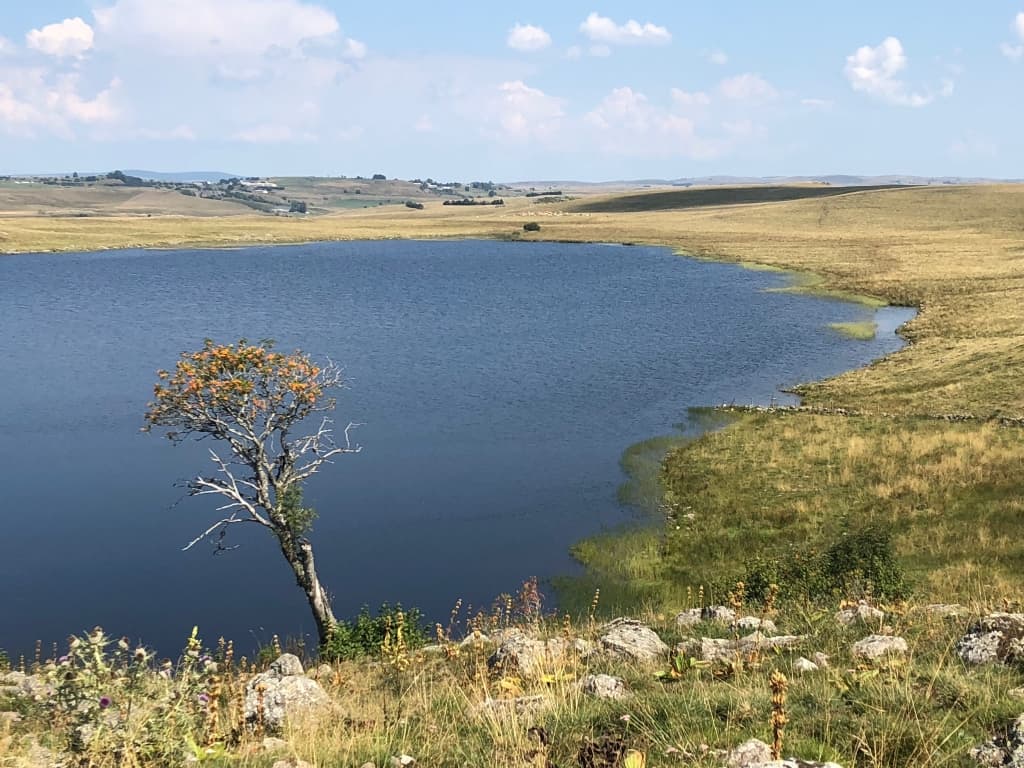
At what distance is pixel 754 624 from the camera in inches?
504

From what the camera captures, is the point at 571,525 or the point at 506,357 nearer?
the point at 571,525

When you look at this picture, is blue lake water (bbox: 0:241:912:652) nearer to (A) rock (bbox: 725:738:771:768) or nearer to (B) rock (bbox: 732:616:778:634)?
(B) rock (bbox: 732:616:778:634)

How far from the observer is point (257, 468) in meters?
19.5

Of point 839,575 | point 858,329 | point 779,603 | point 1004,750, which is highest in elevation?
point 1004,750

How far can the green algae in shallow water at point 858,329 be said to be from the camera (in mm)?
61009

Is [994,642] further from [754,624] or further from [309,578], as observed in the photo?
[309,578]

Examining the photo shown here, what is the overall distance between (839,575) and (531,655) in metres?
10.6

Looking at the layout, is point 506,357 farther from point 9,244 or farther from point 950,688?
point 9,244

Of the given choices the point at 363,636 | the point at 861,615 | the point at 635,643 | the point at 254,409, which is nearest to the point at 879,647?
the point at 861,615

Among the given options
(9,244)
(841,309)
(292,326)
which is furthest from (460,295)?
(9,244)

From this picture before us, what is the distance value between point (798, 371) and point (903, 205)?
137m

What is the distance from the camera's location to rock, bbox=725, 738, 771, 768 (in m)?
5.98

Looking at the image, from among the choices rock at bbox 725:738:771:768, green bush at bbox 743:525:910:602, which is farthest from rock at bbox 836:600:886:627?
rock at bbox 725:738:771:768

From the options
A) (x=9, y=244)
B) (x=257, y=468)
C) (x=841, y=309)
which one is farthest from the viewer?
(x=9, y=244)
